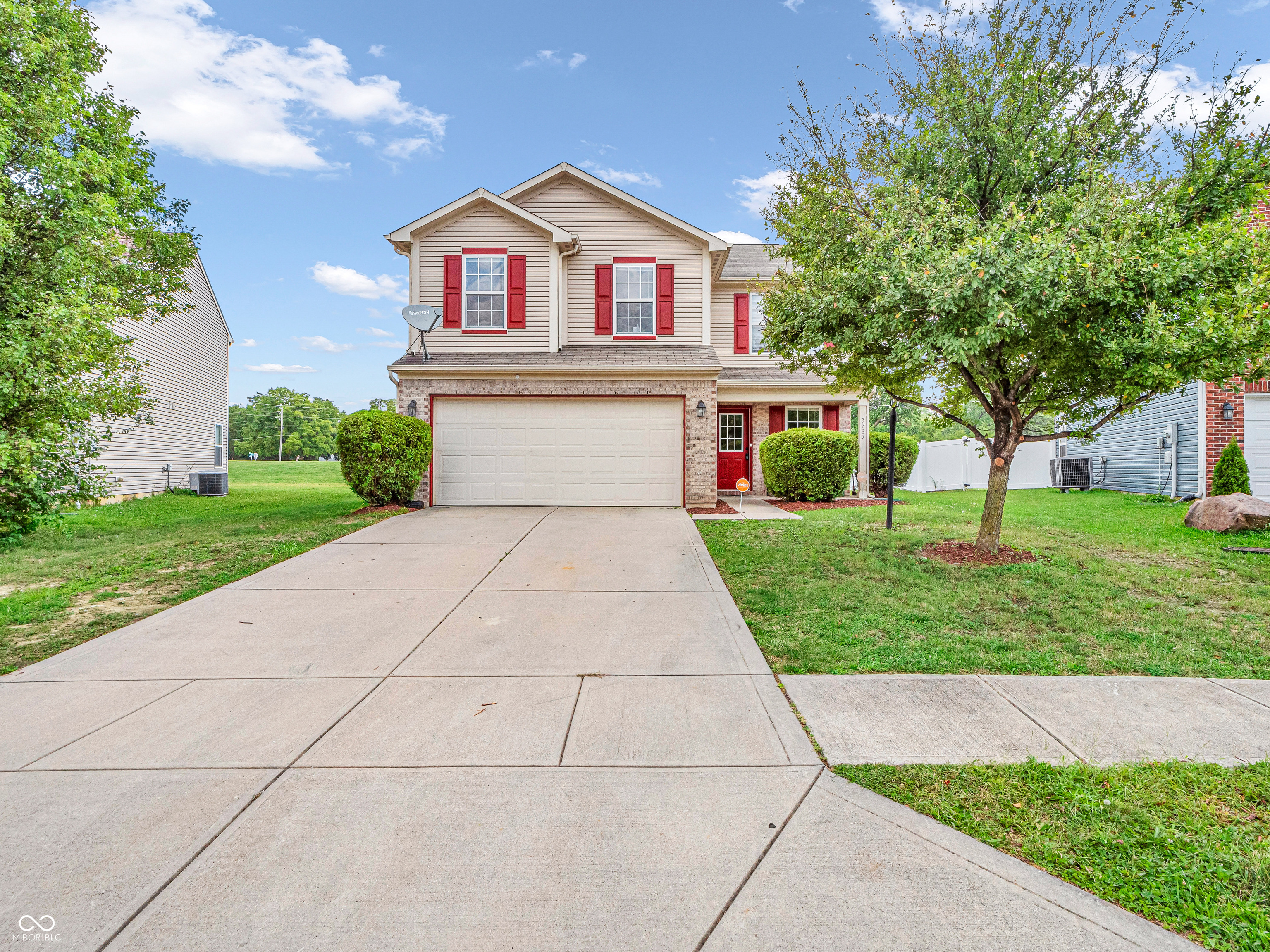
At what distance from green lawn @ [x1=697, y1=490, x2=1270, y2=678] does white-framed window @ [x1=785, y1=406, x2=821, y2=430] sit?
5.41 m

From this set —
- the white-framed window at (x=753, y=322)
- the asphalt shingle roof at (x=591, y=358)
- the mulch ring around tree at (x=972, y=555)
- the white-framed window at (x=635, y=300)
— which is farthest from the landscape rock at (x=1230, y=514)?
the white-framed window at (x=635, y=300)

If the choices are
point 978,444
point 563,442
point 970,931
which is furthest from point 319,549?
point 978,444

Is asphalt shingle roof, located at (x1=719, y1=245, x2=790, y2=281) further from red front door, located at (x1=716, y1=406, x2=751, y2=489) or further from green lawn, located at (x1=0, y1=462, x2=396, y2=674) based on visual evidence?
green lawn, located at (x1=0, y1=462, x2=396, y2=674)

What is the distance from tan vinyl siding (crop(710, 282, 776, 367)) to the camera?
1534 cm

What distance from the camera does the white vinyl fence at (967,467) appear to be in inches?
738

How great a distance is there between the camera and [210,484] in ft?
55.5

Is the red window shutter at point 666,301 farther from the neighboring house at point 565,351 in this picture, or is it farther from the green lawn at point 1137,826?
the green lawn at point 1137,826

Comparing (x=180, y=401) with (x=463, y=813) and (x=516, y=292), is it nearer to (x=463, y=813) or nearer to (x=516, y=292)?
(x=516, y=292)

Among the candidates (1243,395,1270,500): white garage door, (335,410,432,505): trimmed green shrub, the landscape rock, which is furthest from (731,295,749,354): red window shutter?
(1243,395,1270,500): white garage door

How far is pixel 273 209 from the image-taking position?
19891 mm

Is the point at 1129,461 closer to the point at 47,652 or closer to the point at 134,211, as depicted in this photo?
the point at 47,652

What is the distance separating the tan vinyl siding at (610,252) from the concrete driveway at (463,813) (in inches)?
372

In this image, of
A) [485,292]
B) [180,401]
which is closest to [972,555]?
[485,292]

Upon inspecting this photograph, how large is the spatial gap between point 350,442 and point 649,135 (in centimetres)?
1108
